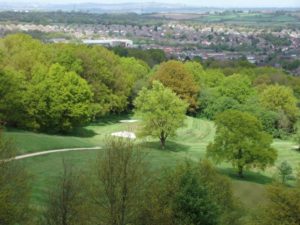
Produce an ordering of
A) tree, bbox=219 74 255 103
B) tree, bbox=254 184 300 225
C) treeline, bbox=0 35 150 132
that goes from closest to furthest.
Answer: tree, bbox=254 184 300 225, treeline, bbox=0 35 150 132, tree, bbox=219 74 255 103

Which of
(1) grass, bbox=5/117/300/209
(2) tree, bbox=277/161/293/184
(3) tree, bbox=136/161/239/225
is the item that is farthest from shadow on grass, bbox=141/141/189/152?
(3) tree, bbox=136/161/239/225

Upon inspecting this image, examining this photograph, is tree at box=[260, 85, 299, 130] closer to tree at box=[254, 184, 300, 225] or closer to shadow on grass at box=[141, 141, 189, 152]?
shadow on grass at box=[141, 141, 189, 152]

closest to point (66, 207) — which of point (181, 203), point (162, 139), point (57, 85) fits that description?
point (181, 203)

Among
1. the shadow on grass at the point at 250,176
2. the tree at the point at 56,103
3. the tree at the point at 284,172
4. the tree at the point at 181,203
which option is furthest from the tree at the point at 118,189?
the tree at the point at 56,103

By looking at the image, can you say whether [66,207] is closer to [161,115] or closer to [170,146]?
[161,115]

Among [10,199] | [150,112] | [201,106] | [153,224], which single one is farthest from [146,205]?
[201,106]

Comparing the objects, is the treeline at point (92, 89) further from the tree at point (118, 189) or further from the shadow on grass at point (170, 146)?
the tree at point (118, 189)

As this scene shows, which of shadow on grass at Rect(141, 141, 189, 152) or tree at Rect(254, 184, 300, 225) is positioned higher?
tree at Rect(254, 184, 300, 225)
